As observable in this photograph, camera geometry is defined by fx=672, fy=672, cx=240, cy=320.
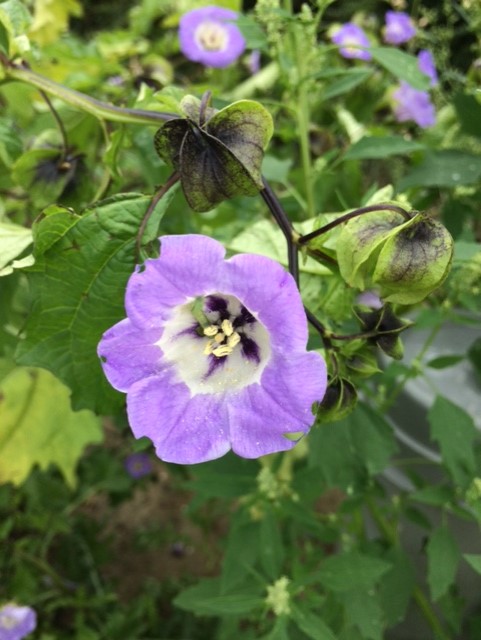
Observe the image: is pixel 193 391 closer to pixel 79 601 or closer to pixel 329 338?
pixel 329 338

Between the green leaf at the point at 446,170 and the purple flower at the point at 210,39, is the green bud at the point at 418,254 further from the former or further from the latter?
the purple flower at the point at 210,39

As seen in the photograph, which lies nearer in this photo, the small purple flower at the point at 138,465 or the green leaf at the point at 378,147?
the green leaf at the point at 378,147

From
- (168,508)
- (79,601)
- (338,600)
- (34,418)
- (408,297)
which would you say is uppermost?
(408,297)

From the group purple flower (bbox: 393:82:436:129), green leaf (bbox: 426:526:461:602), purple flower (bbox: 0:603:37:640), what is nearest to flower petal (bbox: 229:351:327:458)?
green leaf (bbox: 426:526:461:602)

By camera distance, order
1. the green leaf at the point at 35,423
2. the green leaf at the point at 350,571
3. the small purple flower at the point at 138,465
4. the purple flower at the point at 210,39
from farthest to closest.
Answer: the small purple flower at the point at 138,465 → the purple flower at the point at 210,39 → the green leaf at the point at 35,423 → the green leaf at the point at 350,571

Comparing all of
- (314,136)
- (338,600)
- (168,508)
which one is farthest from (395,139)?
(168,508)

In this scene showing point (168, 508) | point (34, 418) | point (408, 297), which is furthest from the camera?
point (168, 508)

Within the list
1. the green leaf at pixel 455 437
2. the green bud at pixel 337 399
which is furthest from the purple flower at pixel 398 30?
the green bud at pixel 337 399
